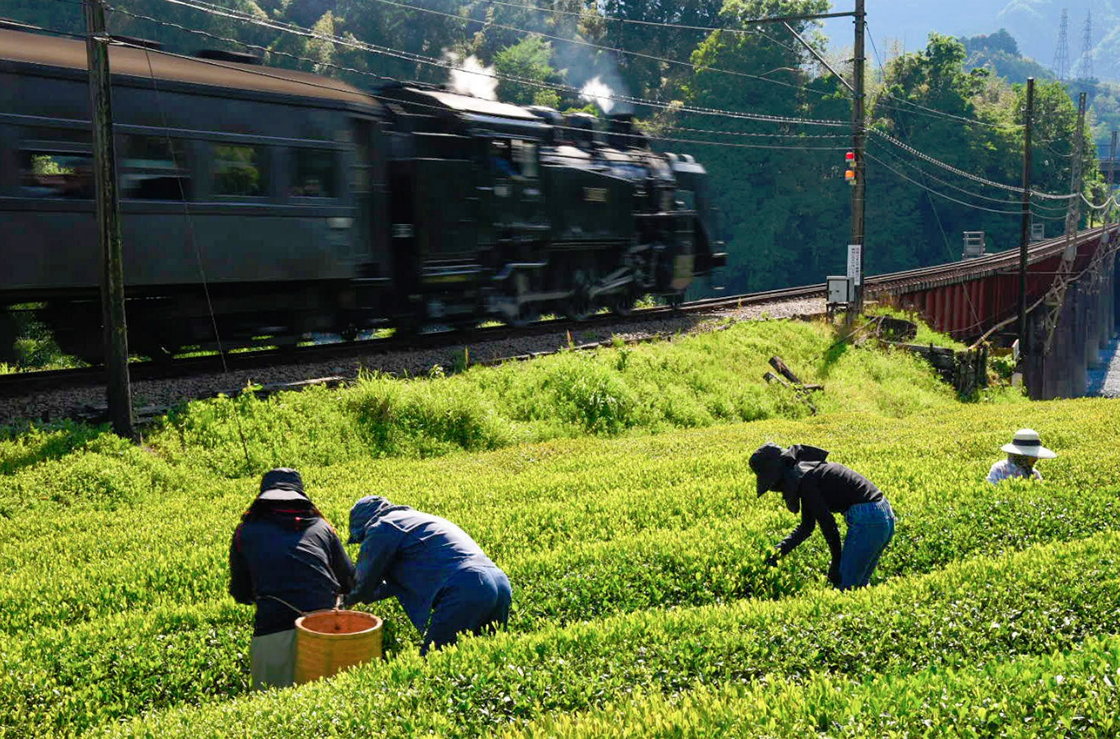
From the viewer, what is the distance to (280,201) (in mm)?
17172

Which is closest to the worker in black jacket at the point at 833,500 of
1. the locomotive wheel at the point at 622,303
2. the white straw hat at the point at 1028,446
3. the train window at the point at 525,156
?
the white straw hat at the point at 1028,446

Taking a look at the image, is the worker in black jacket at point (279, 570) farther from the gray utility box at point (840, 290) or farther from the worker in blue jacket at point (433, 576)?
the gray utility box at point (840, 290)

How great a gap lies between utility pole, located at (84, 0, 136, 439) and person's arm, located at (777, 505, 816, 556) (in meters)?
9.34

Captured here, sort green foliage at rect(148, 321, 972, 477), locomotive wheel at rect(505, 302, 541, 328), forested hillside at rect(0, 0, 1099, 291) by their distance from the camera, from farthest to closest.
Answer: forested hillside at rect(0, 0, 1099, 291) → locomotive wheel at rect(505, 302, 541, 328) → green foliage at rect(148, 321, 972, 477)

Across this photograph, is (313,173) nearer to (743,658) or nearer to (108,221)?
(108,221)

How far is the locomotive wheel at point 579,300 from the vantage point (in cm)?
2575

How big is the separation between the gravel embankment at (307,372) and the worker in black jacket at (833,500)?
9.89 meters

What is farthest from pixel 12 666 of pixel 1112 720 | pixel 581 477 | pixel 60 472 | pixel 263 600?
pixel 581 477

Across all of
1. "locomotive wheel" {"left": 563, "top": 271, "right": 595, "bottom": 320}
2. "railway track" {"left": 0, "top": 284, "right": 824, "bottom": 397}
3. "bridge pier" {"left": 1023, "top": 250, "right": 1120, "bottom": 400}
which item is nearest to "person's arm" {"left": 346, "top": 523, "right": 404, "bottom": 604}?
"railway track" {"left": 0, "top": 284, "right": 824, "bottom": 397}

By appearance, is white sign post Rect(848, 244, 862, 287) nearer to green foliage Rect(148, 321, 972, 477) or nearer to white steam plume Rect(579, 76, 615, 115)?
green foliage Rect(148, 321, 972, 477)

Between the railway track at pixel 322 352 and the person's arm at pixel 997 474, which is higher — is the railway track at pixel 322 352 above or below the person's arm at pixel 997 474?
above

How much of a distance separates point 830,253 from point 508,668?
74.7m

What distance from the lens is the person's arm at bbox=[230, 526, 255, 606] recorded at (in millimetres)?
7254

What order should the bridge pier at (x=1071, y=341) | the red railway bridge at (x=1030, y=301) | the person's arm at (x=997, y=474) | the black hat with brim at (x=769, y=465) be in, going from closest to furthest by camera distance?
1. the black hat with brim at (x=769, y=465)
2. the person's arm at (x=997, y=474)
3. the red railway bridge at (x=1030, y=301)
4. the bridge pier at (x=1071, y=341)
